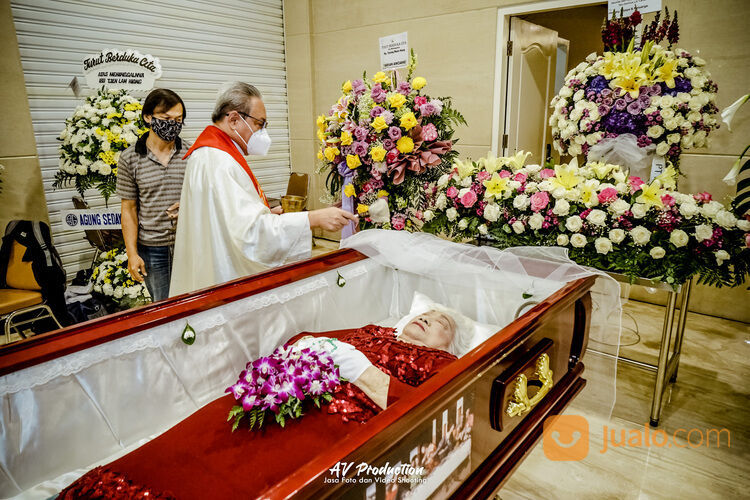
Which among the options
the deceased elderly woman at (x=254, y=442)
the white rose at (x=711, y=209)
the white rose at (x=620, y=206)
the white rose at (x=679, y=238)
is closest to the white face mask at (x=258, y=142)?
the deceased elderly woman at (x=254, y=442)

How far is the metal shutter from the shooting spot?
12.8 ft

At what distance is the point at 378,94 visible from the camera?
206 centimetres

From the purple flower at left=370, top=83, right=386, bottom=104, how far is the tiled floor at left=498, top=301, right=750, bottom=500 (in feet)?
4.89

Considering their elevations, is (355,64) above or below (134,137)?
above

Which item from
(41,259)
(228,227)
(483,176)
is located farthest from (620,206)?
(41,259)

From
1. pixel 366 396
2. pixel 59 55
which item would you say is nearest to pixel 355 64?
pixel 59 55

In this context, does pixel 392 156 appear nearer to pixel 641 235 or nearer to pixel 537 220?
pixel 537 220

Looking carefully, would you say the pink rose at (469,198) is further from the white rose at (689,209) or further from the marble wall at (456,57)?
the marble wall at (456,57)

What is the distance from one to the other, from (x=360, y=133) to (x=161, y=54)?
3807 millimetres

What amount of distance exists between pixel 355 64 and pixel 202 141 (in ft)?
Answer: 12.4

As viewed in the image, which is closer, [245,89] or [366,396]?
[366,396]

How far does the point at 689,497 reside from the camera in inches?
72.7

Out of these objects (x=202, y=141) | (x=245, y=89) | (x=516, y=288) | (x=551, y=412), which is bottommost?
(x=551, y=412)

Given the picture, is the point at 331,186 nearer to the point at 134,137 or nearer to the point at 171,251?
the point at 171,251
